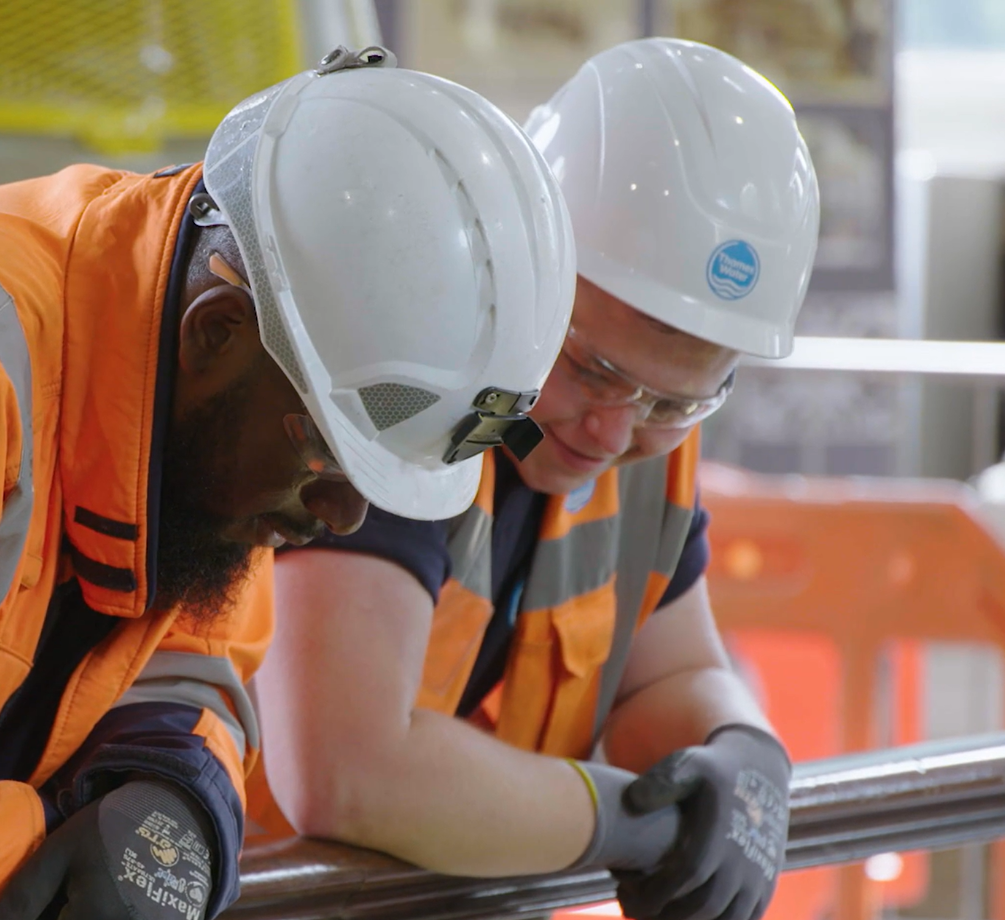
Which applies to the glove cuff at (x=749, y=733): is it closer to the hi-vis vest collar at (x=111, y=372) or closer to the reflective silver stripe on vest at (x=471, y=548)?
the reflective silver stripe on vest at (x=471, y=548)

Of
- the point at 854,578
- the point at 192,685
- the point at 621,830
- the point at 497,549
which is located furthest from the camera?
the point at 854,578

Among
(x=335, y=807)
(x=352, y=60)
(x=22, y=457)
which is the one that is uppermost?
(x=352, y=60)

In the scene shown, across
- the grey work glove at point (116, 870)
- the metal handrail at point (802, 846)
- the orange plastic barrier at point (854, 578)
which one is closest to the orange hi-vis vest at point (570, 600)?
the metal handrail at point (802, 846)

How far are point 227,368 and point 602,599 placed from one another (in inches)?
33.5

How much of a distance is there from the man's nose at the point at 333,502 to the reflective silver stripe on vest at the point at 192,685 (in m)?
0.30

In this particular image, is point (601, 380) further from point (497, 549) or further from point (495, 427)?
point (495, 427)

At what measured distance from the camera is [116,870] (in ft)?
4.35

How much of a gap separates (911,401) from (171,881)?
6.01 meters

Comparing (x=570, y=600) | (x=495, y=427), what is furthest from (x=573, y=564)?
(x=495, y=427)

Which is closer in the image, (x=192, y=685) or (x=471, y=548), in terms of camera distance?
(x=192, y=685)

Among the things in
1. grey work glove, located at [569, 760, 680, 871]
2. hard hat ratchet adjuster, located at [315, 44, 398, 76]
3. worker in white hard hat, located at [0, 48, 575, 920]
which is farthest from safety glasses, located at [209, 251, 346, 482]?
grey work glove, located at [569, 760, 680, 871]

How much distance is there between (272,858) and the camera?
1479 mm

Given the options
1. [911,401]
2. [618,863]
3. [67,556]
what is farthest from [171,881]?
[911,401]

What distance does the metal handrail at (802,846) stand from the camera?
4.81 ft
